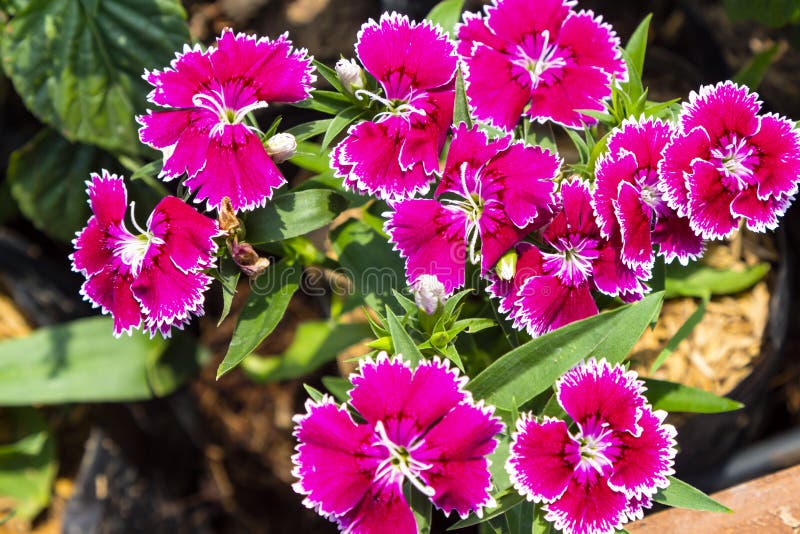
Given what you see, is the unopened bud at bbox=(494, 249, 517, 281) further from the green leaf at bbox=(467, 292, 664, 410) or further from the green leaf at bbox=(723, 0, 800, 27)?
the green leaf at bbox=(723, 0, 800, 27)

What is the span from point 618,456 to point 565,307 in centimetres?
22

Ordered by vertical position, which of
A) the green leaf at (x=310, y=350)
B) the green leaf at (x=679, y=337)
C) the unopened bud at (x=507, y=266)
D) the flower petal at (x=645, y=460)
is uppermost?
the unopened bud at (x=507, y=266)

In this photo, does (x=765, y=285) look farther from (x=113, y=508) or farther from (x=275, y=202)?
(x=113, y=508)

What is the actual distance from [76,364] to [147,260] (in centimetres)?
97

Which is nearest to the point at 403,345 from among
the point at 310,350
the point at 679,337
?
the point at 679,337

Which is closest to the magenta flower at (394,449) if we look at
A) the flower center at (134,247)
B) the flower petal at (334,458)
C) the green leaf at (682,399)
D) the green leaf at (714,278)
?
the flower petal at (334,458)

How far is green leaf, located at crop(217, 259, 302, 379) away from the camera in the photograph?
3.85 ft

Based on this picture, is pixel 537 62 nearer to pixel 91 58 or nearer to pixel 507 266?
pixel 507 266

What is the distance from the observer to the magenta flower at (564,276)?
3.54 ft

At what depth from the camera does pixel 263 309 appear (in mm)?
1241

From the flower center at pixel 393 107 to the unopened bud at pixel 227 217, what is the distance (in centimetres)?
25

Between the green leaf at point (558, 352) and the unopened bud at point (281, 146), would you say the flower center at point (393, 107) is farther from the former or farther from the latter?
the green leaf at point (558, 352)

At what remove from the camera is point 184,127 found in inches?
44.4

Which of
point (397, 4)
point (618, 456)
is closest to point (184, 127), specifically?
point (618, 456)
